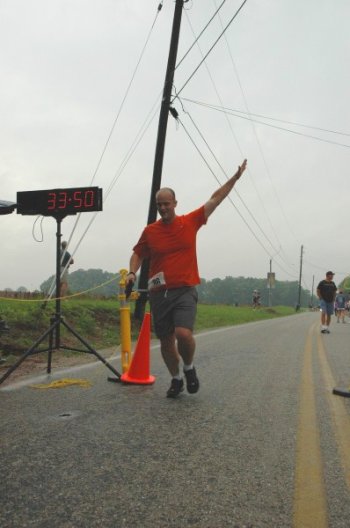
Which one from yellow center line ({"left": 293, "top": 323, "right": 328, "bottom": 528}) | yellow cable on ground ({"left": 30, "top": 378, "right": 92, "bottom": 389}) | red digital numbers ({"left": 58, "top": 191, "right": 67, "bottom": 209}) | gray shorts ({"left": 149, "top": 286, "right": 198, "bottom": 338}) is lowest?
yellow cable on ground ({"left": 30, "top": 378, "right": 92, "bottom": 389})

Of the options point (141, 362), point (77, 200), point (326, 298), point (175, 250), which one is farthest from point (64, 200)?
point (326, 298)

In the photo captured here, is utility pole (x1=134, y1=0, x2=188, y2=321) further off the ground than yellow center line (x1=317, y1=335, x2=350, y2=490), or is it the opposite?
utility pole (x1=134, y1=0, x2=188, y2=321)

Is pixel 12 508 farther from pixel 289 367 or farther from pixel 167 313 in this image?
pixel 289 367

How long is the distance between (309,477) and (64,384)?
9.97 feet

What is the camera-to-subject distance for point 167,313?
14.5 ft

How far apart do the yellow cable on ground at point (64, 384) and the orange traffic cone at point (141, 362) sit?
1.28ft

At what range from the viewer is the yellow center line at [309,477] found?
1991 millimetres

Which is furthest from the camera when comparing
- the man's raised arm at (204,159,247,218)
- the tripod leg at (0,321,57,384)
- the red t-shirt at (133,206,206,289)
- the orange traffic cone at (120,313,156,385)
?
the orange traffic cone at (120,313,156,385)

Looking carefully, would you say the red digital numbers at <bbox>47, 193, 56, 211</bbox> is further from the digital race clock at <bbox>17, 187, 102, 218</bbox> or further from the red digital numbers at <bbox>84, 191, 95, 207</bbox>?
the red digital numbers at <bbox>84, 191, 95, 207</bbox>

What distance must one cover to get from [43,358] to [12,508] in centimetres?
523

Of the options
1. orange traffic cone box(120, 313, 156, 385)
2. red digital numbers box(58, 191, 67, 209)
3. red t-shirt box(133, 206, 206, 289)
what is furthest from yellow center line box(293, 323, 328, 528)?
red digital numbers box(58, 191, 67, 209)

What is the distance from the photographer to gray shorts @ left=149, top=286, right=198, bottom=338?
4305mm

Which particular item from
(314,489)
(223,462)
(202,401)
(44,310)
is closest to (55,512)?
(223,462)

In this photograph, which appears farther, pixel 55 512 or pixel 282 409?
pixel 282 409
